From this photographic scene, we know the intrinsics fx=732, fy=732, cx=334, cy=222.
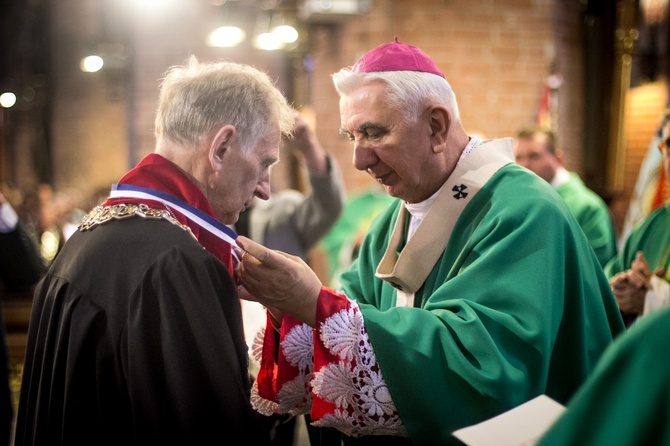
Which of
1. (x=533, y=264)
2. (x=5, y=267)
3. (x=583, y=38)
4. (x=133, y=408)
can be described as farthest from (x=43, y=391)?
(x=583, y=38)

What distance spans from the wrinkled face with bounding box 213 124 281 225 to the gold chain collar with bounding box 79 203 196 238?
7.7 inches

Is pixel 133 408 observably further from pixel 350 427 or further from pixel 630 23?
pixel 630 23

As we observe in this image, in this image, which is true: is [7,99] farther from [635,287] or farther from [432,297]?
[432,297]

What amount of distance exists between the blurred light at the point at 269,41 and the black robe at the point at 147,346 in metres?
4.86

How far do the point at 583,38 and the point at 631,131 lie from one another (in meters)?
2.46

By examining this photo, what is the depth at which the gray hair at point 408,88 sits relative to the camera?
2.32m

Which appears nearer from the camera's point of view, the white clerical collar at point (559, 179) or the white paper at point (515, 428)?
the white paper at point (515, 428)

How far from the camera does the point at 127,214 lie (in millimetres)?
1743

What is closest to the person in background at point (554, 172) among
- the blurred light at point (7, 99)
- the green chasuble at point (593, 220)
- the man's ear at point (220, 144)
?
the green chasuble at point (593, 220)

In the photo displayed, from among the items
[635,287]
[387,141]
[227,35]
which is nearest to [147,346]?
[387,141]

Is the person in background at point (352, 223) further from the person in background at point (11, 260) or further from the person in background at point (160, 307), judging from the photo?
the person in background at point (160, 307)

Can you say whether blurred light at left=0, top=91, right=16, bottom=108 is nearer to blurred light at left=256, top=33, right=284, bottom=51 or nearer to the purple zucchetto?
blurred light at left=256, top=33, right=284, bottom=51

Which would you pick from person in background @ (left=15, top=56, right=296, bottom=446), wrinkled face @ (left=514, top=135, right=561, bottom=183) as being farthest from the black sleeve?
wrinkled face @ (left=514, top=135, right=561, bottom=183)

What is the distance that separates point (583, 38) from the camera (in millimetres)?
6996
